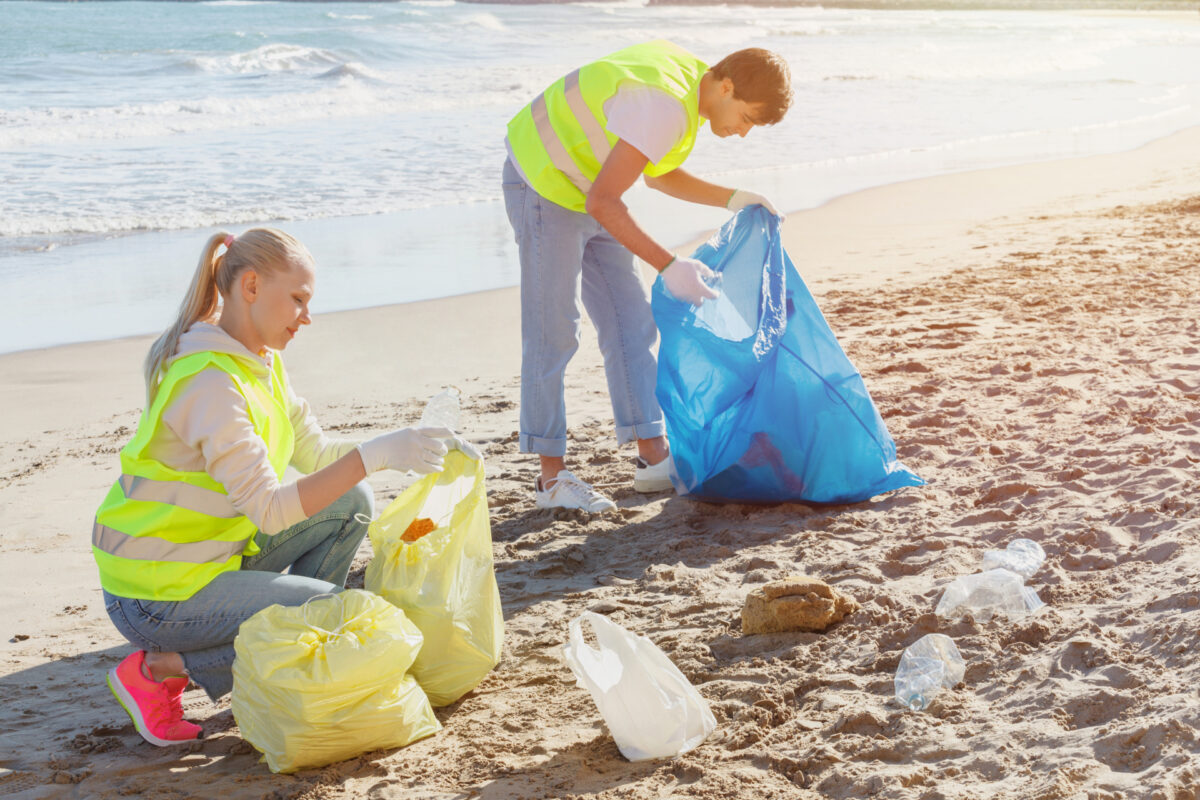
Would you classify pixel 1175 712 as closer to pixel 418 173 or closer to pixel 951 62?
pixel 418 173

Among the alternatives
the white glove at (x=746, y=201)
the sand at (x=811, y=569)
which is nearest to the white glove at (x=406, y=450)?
the sand at (x=811, y=569)

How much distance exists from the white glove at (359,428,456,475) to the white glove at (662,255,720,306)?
1036 mm

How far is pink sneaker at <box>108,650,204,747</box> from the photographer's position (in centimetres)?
223

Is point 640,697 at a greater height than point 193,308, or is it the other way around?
point 193,308

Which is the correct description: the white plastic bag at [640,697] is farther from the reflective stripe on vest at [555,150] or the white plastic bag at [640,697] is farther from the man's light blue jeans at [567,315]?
the reflective stripe on vest at [555,150]

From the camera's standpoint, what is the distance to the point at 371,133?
12477mm

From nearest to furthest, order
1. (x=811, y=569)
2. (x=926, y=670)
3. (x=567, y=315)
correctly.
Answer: (x=926, y=670) < (x=811, y=569) < (x=567, y=315)

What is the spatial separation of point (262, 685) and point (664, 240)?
530cm

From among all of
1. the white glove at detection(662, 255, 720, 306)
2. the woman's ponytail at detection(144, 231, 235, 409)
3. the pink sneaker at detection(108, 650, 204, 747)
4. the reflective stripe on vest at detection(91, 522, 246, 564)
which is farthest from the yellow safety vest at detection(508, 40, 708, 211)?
the pink sneaker at detection(108, 650, 204, 747)

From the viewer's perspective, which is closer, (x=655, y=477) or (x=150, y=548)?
(x=150, y=548)

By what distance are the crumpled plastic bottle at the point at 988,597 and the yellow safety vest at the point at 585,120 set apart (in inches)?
53.1

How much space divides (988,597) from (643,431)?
142 centimetres

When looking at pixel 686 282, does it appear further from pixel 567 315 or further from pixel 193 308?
pixel 193 308

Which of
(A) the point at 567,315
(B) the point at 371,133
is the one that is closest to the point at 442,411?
(A) the point at 567,315
